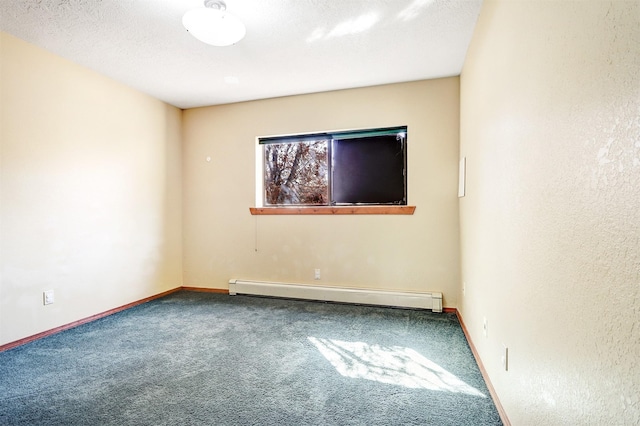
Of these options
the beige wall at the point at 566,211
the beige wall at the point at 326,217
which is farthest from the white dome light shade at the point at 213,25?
the beige wall at the point at 326,217

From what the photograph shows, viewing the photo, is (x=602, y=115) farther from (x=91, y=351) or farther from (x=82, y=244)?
(x=82, y=244)

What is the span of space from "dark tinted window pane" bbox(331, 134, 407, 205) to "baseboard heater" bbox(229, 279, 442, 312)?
1.02 metres

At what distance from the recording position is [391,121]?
3.59 m

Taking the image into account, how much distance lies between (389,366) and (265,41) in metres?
2.64

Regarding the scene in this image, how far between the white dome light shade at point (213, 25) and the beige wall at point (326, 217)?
1.72 meters

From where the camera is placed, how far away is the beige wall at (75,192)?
2572 millimetres

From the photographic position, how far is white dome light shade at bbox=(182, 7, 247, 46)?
2.04 metres

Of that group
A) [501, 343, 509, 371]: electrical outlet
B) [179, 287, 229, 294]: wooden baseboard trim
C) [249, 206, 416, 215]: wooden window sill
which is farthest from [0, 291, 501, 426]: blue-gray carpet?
[249, 206, 416, 215]: wooden window sill

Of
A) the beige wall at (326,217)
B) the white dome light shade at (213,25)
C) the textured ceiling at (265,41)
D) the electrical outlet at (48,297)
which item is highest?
the textured ceiling at (265,41)

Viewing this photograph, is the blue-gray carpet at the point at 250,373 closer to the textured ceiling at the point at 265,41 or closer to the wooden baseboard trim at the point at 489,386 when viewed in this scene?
the wooden baseboard trim at the point at 489,386

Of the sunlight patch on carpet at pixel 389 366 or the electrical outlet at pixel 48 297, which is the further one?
the electrical outlet at pixel 48 297

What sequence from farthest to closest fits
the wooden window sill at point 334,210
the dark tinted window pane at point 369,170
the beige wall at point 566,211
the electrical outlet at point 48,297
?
the dark tinted window pane at point 369,170
the wooden window sill at point 334,210
the electrical outlet at point 48,297
the beige wall at point 566,211

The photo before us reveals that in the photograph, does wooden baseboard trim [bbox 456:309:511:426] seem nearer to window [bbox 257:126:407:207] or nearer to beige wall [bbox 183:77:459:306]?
beige wall [bbox 183:77:459:306]

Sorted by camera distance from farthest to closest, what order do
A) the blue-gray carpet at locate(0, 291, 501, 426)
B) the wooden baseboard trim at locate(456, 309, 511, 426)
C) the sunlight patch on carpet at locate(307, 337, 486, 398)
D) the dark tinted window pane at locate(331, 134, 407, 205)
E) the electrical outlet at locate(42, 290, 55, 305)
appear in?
1. the dark tinted window pane at locate(331, 134, 407, 205)
2. the electrical outlet at locate(42, 290, 55, 305)
3. the sunlight patch on carpet at locate(307, 337, 486, 398)
4. the blue-gray carpet at locate(0, 291, 501, 426)
5. the wooden baseboard trim at locate(456, 309, 511, 426)
